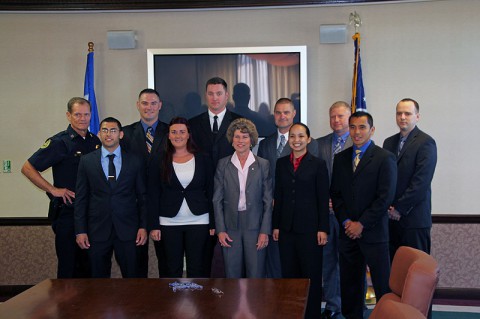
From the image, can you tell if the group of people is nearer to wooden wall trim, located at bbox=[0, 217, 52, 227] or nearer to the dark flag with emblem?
the dark flag with emblem

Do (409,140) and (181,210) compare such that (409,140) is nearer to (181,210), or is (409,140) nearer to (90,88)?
(181,210)

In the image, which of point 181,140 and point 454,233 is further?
point 454,233

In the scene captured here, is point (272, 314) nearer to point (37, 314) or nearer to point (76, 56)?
point (37, 314)

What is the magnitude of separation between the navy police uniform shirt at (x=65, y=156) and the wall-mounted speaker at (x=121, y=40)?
157 cm

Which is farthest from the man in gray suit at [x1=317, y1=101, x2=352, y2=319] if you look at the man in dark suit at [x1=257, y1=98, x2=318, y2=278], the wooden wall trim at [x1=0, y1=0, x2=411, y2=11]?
the wooden wall trim at [x1=0, y1=0, x2=411, y2=11]

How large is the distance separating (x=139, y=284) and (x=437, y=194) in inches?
139

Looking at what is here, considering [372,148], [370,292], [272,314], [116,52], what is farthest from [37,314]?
[116,52]

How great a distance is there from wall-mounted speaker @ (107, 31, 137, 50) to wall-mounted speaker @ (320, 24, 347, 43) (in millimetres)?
1863

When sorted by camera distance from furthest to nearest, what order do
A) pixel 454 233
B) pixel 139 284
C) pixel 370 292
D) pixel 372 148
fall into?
pixel 454 233 → pixel 370 292 → pixel 372 148 → pixel 139 284

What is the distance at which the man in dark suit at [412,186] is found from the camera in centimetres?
408

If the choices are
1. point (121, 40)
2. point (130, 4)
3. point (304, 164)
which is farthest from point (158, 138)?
point (130, 4)

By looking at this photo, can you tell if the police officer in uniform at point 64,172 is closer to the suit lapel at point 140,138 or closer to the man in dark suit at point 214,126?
the suit lapel at point 140,138

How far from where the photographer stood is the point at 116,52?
5672 mm

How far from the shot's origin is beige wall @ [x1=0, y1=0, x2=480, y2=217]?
5328 mm
